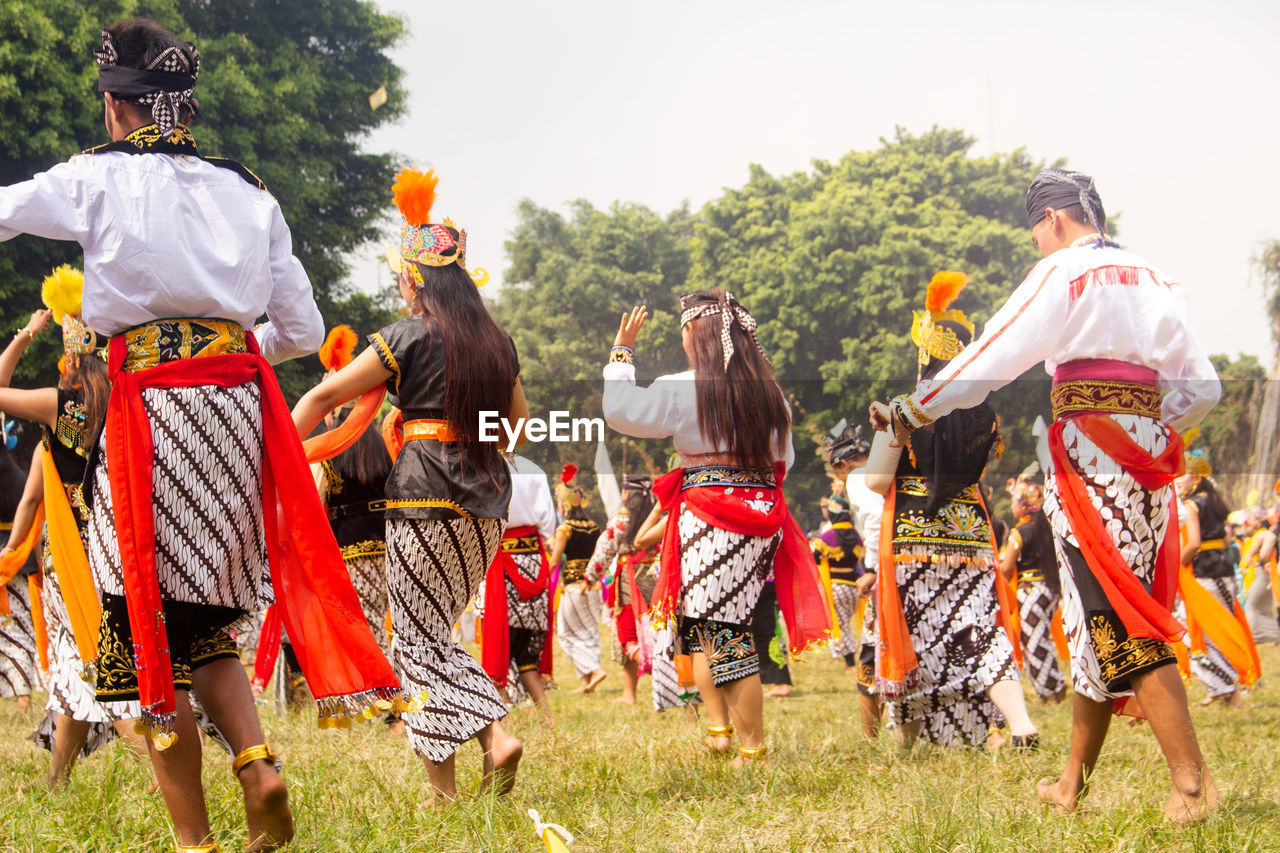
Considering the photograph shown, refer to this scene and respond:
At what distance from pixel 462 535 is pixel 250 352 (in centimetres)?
109

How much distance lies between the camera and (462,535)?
3996mm

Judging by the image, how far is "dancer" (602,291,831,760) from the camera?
15.7ft

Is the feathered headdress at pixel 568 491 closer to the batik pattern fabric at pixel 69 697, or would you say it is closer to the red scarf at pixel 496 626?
the red scarf at pixel 496 626

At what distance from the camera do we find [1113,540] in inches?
142

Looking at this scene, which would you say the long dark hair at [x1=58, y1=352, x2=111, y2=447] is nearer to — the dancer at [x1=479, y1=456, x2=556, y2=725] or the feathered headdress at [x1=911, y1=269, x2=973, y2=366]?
the dancer at [x1=479, y1=456, x2=556, y2=725]

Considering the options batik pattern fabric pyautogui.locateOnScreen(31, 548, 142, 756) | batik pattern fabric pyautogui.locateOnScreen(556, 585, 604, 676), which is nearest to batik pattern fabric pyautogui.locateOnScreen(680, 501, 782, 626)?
batik pattern fabric pyautogui.locateOnScreen(31, 548, 142, 756)

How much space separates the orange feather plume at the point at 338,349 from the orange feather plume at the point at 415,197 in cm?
223

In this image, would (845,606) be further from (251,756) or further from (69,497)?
(251,756)

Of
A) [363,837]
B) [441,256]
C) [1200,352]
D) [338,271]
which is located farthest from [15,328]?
[1200,352]

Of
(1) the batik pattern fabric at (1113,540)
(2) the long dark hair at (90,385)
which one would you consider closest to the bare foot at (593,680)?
(2) the long dark hair at (90,385)

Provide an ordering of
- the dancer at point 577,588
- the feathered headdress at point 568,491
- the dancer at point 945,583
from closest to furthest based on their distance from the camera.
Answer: the dancer at point 945,583, the dancer at point 577,588, the feathered headdress at point 568,491

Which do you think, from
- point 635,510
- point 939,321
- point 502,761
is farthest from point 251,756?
point 635,510

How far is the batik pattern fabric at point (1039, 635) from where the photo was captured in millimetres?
8492

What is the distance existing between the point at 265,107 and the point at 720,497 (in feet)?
46.4
